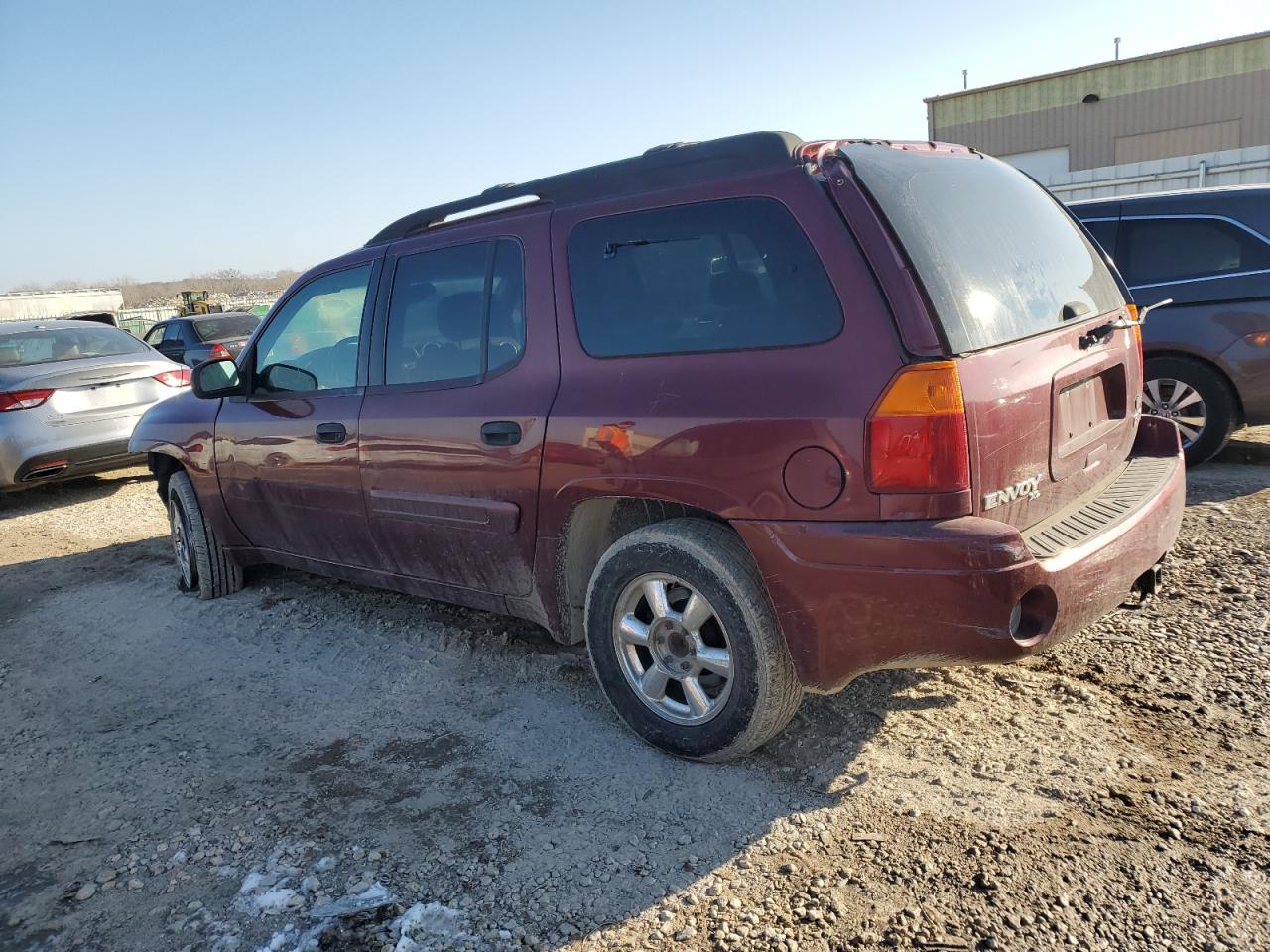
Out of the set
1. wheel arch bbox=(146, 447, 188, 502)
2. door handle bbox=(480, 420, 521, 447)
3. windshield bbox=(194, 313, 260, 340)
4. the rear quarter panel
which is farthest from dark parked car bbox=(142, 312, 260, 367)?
the rear quarter panel

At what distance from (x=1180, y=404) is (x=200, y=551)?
20.2 feet

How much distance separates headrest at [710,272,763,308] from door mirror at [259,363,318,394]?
223 cm

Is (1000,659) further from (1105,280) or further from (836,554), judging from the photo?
(1105,280)

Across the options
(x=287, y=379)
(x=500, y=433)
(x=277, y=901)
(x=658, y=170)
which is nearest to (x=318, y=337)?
(x=287, y=379)

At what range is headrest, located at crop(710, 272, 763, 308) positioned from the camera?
2666 millimetres

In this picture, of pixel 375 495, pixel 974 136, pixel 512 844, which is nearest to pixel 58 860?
pixel 512 844

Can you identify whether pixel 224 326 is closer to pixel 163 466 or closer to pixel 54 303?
pixel 163 466

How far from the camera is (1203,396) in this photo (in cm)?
582

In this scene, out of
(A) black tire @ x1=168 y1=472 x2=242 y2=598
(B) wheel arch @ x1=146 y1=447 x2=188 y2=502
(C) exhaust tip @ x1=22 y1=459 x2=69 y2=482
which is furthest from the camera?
(C) exhaust tip @ x1=22 y1=459 x2=69 y2=482

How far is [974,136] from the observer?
29.1 meters

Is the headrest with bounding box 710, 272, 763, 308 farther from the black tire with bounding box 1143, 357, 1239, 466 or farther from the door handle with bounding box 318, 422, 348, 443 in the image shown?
the black tire with bounding box 1143, 357, 1239, 466

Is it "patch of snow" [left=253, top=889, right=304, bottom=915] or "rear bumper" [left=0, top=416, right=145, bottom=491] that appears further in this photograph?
"rear bumper" [left=0, top=416, right=145, bottom=491]

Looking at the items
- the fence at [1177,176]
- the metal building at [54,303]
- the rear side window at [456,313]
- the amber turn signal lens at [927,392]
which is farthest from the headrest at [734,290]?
the metal building at [54,303]

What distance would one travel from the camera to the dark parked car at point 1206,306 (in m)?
5.63
